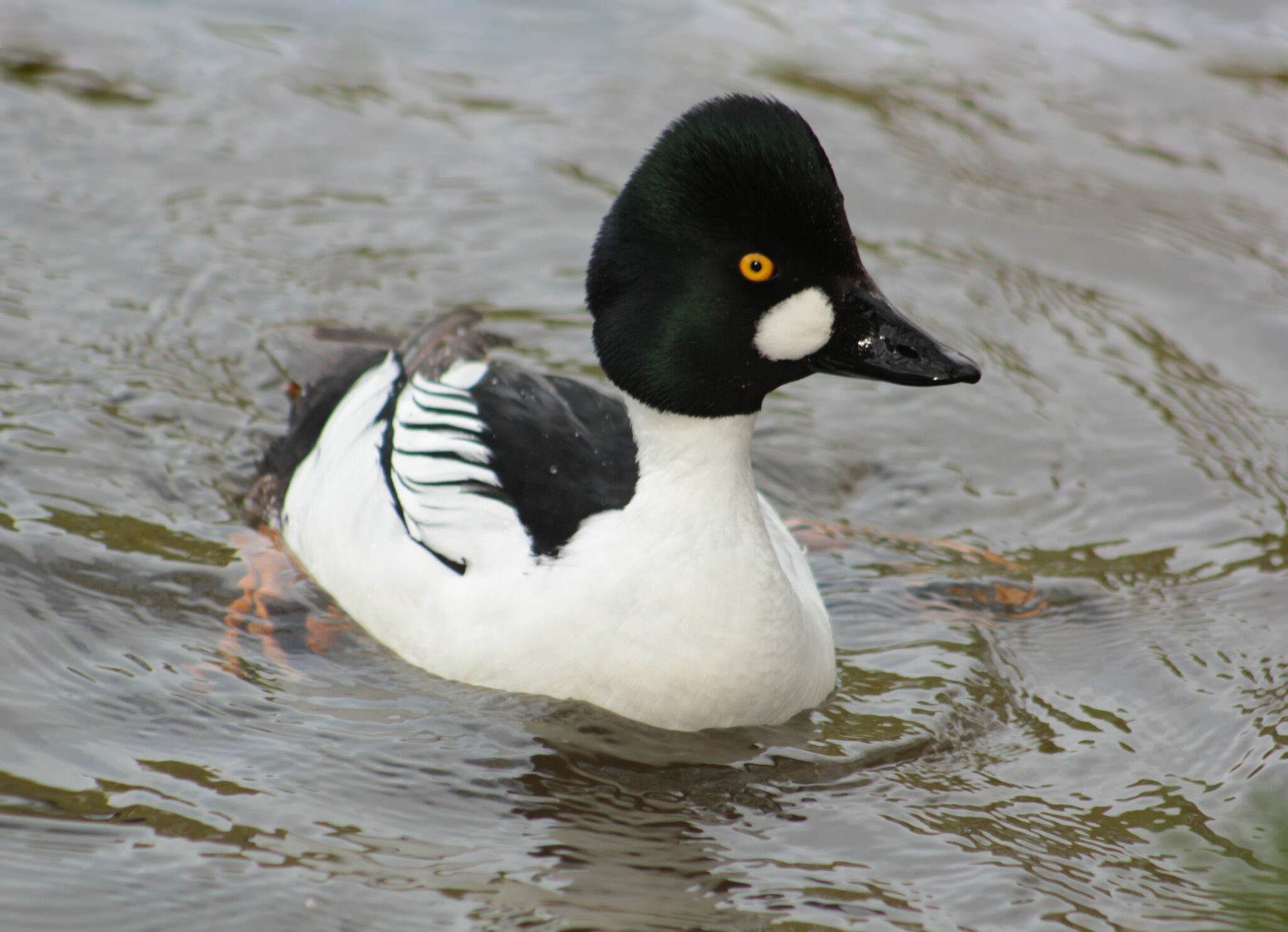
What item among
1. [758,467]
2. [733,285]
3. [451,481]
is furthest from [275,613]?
[758,467]

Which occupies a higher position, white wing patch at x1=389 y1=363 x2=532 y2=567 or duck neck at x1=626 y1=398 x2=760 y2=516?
duck neck at x1=626 y1=398 x2=760 y2=516

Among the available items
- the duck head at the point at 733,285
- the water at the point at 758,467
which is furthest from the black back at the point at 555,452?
the water at the point at 758,467

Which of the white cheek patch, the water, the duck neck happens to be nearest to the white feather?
the duck neck

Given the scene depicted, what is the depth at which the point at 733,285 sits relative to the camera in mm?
4297

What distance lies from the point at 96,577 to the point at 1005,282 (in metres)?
4.85

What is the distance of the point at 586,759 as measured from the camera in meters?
4.58

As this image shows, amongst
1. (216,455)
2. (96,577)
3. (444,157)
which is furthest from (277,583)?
(444,157)

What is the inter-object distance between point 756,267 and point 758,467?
8.60 feet

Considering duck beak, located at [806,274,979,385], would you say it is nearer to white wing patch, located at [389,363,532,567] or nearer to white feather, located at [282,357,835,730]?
white feather, located at [282,357,835,730]

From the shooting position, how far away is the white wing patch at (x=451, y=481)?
15.9 ft

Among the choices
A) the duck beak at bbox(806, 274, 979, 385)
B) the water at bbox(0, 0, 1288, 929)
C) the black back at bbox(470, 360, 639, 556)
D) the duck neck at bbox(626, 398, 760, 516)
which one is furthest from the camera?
the black back at bbox(470, 360, 639, 556)

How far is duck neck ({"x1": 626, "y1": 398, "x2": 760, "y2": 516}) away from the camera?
4496 mm

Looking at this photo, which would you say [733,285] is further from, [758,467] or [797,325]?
[758,467]

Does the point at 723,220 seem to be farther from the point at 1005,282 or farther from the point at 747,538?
the point at 1005,282
